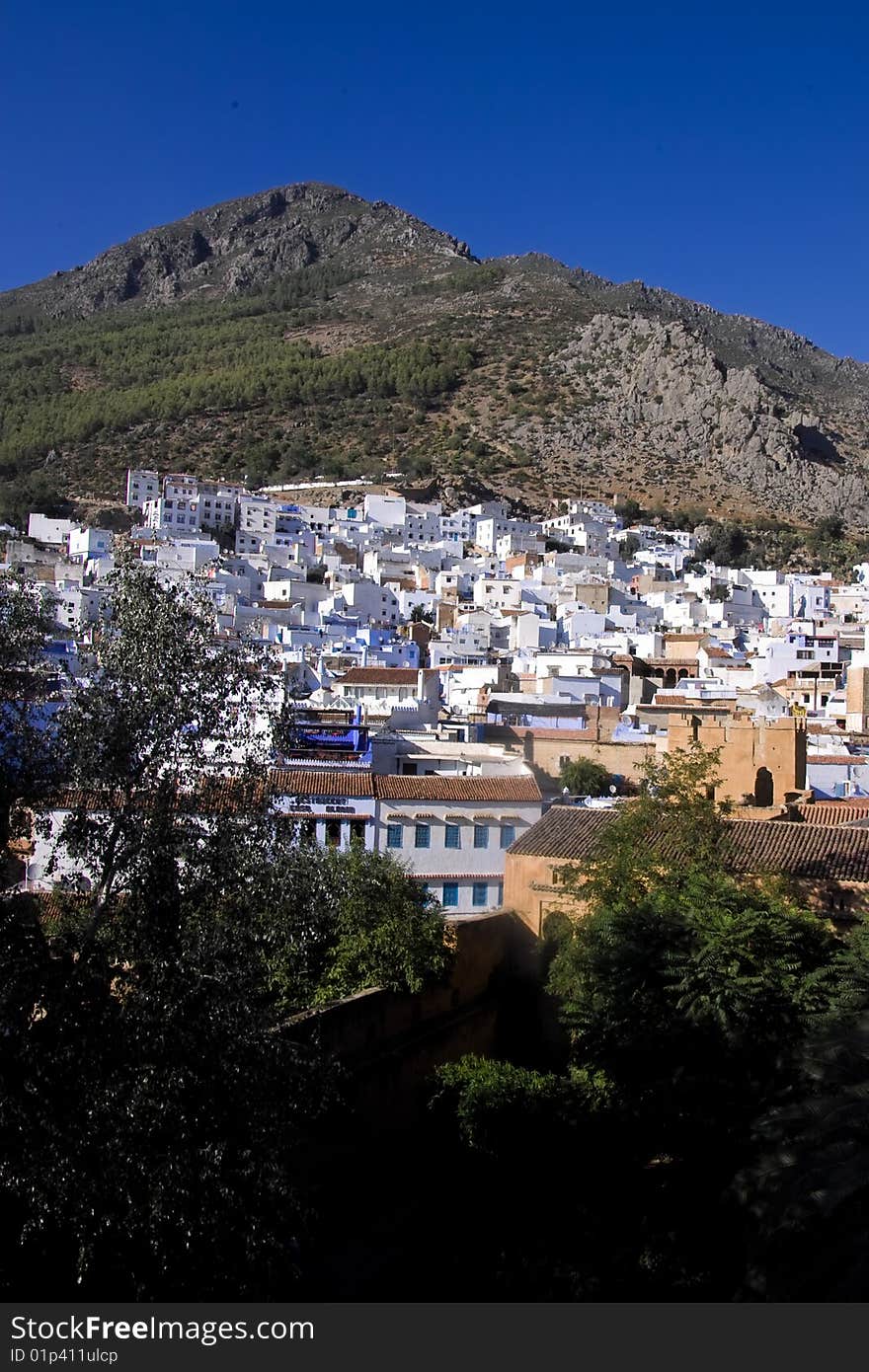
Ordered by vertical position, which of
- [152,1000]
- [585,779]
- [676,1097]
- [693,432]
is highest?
[693,432]

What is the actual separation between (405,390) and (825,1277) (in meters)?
113

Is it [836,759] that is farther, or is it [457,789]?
[836,759]

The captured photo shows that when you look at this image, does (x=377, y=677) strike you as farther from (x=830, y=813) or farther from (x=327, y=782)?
(x=830, y=813)

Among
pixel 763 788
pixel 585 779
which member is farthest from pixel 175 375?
pixel 763 788

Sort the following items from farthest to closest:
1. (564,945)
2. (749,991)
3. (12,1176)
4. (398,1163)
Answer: (564,945) → (398,1163) → (749,991) → (12,1176)

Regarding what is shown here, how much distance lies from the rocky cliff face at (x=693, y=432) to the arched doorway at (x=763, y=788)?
84.0 metres

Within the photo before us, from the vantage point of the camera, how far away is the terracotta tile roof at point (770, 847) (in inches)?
586

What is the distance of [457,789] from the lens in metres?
23.2

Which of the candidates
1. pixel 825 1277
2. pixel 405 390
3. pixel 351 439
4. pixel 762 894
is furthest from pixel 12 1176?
pixel 405 390

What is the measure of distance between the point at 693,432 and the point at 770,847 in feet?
330

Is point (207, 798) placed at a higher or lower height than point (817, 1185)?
higher

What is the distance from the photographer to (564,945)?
1560 centimetres

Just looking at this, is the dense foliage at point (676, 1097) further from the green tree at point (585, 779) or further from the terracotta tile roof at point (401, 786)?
the green tree at point (585, 779)
